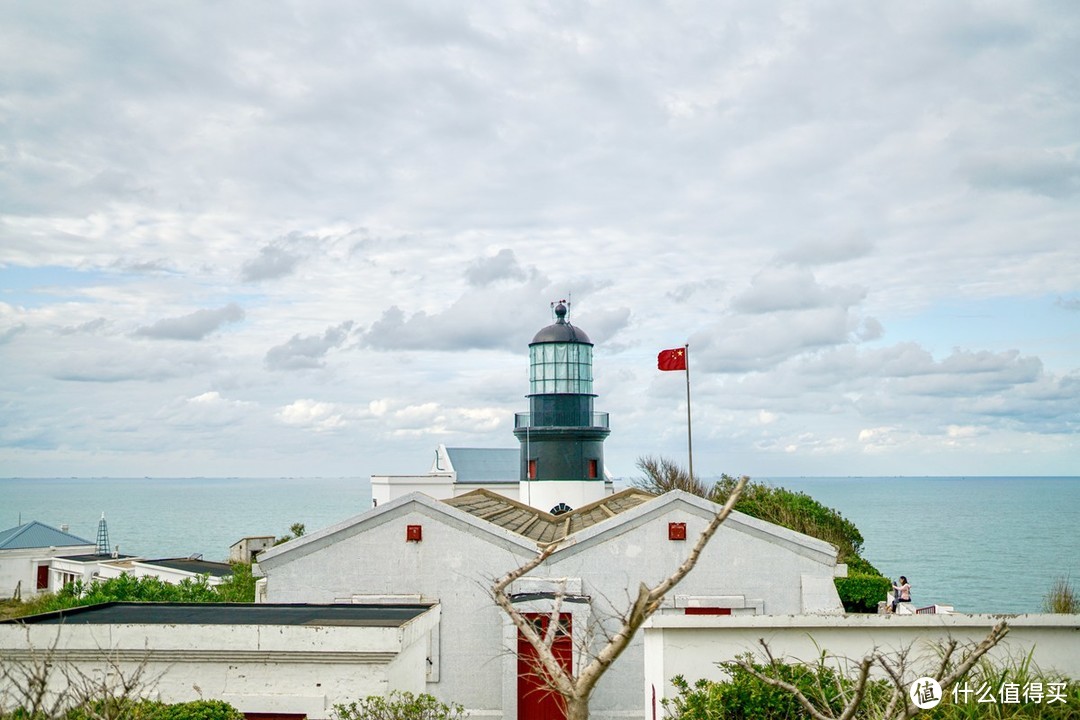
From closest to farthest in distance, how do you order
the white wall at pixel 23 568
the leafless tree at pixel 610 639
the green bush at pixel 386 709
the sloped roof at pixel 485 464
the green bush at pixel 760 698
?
the leafless tree at pixel 610 639
the green bush at pixel 386 709
the green bush at pixel 760 698
the white wall at pixel 23 568
the sloped roof at pixel 485 464

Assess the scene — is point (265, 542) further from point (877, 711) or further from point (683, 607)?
point (877, 711)

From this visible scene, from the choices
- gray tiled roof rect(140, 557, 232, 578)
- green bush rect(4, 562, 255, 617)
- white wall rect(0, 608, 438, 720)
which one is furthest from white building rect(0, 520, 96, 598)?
white wall rect(0, 608, 438, 720)

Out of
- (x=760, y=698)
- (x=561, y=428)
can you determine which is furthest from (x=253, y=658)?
(x=561, y=428)

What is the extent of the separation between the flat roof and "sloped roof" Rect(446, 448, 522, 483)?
1649 inches

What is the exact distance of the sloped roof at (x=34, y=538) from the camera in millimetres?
56219

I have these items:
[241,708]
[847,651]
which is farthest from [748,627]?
[241,708]

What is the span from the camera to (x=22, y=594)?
5375 centimetres

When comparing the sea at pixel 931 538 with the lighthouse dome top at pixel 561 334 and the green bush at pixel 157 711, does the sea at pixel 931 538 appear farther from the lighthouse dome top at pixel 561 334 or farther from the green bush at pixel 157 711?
the green bush at pixel 157 711

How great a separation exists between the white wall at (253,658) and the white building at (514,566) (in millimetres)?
6643

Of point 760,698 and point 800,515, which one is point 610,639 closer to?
point 760,698

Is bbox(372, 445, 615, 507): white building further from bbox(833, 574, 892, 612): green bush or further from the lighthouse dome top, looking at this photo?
bbox(833, 574, 892, 612): green bush

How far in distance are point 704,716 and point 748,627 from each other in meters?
1.34

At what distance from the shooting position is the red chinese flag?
29.0 metres
